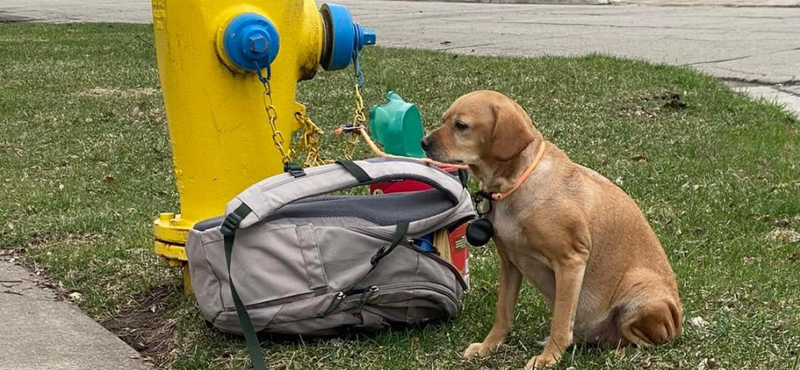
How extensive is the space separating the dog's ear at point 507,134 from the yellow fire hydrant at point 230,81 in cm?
95

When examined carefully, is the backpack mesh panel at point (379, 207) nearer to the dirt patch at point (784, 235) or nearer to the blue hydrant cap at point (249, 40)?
the blue hydrant cap at point (249, 40)

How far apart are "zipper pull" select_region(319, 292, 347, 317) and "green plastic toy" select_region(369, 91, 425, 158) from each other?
0.88m

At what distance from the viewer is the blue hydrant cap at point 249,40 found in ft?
12.0

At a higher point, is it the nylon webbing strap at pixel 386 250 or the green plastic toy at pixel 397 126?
the green plastic toy at pixel 397 126

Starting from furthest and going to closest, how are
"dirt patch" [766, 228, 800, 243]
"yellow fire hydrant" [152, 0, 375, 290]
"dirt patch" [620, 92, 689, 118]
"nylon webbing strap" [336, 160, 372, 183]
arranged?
"dirt patch" [620, 92, 689, 118]
"dirt patch" [766, 228, 800, 243]
"yellow fire hydrant" [152, 0, 375, 290]
"nylon webbing strap" [336, 160, 372, 183]

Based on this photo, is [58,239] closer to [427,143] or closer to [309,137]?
[309,137]

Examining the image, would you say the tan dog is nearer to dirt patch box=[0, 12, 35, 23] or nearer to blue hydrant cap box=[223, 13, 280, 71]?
blue hydrant cap box=[223, 13, 280, 71]

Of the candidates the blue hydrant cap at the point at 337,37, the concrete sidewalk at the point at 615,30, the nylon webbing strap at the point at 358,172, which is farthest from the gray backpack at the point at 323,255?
the concrete sidewalk at the point at 615,30

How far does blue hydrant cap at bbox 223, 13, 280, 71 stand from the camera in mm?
3658

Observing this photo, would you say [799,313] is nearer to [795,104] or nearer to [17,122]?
[795,104]

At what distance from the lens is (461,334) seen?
371cm

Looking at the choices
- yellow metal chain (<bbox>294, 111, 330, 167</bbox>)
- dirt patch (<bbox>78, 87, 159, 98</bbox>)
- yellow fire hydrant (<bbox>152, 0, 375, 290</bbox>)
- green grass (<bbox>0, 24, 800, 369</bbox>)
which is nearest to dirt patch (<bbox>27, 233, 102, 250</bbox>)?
green grass (<bbox>0, 24, 800, 369</bbox>)

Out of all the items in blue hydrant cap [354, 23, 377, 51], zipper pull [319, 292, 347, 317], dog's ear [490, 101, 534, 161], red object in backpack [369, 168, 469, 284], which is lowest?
zipper pull [319, 292, 347, 317]

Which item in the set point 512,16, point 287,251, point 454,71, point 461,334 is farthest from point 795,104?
point 512,16
